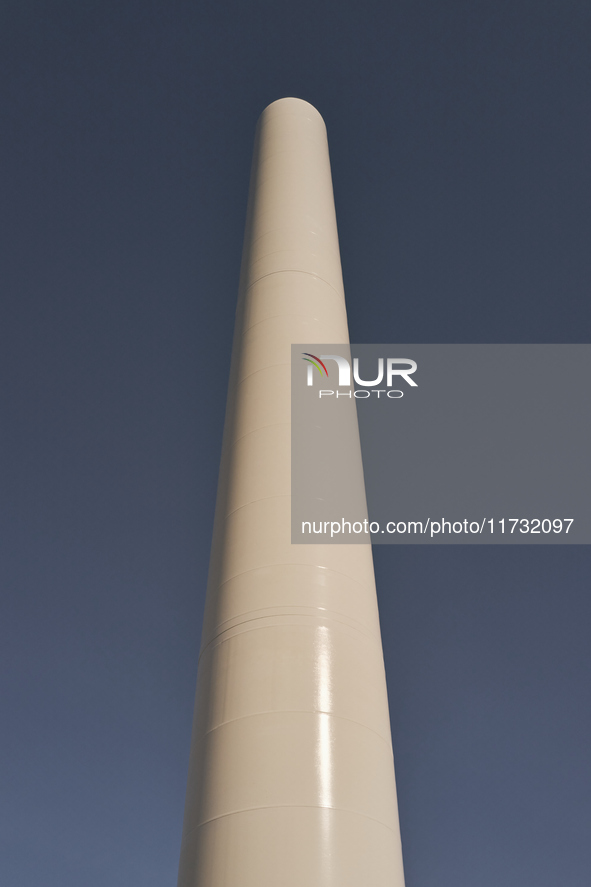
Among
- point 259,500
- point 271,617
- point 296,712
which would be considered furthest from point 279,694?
point 259,500

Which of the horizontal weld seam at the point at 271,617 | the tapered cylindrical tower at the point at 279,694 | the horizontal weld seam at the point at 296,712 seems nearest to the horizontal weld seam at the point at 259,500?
the tapered cylindrical tower at the point at 279,694

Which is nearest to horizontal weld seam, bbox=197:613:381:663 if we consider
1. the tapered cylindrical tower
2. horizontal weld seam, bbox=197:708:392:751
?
the tapered cylindrical tower

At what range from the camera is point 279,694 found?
8891 millimetres

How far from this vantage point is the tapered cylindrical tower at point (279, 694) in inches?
309

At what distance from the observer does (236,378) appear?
1408cm

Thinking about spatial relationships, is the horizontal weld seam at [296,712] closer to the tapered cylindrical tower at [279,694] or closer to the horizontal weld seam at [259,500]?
the tapered cylindrical tower at [279,694]

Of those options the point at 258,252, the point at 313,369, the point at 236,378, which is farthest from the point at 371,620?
the point at 258,252

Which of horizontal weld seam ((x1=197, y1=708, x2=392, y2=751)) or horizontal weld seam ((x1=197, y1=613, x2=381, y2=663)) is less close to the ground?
horizontal weld seam ((x1=197, y1=613, x2=381, y2=663))

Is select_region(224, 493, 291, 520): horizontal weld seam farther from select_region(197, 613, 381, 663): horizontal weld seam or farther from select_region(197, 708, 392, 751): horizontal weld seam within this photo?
select_region(197, 708, 392, 751): horizontal weld seam

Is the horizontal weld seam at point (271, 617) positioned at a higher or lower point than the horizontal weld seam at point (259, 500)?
lower

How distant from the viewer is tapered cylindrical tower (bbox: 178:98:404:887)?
7.85 metres

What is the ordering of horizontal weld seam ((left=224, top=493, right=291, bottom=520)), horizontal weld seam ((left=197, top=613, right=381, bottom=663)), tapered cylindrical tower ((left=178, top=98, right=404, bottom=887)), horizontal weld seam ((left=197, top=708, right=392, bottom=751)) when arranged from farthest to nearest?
horizontal weld seam ((left=224, top=493, right=291, bottom=520))
horizontal weld seam ((left=197, top=613, right=381, bottom=663))
horizontal weld seam ((left=197, top=708, right=392, bottom=751))
tapered cylindrical tower ((left=178, top=98, right=404, bottom=887))

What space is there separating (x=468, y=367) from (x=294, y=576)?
1862 cm

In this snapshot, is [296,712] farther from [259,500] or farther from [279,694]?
[259,500]
